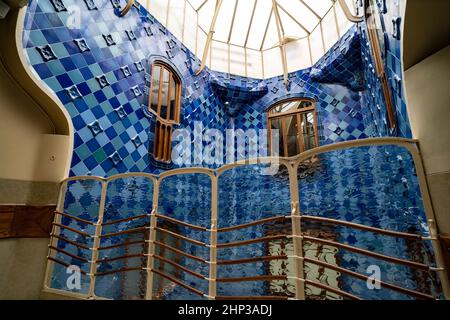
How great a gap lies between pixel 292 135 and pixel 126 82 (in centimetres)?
365

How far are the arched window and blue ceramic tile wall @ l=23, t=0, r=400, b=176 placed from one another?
0.59ft

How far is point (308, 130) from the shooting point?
17.2ft

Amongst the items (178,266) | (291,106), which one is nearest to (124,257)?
(178,266)

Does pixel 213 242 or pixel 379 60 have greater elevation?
pixel 379 60

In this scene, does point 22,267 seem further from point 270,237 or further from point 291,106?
point 291,106

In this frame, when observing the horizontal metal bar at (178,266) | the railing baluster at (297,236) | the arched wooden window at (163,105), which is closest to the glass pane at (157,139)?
the arched wooden window at (163,105)

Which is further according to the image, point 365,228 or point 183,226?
point 183,226

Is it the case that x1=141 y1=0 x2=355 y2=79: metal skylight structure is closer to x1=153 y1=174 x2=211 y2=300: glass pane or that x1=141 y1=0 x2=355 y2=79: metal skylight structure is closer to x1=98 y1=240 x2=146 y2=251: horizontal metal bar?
x1=153 y1=174 x2=211 y2=300: glass pane

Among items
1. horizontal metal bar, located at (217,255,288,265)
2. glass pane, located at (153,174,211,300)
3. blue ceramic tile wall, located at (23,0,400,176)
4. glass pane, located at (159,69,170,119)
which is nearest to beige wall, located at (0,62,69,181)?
blue ceramic tile wall, located at (23,0,400,176)

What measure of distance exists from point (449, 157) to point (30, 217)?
3653 millimetres

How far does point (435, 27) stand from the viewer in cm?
144

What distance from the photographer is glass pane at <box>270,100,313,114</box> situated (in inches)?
215
